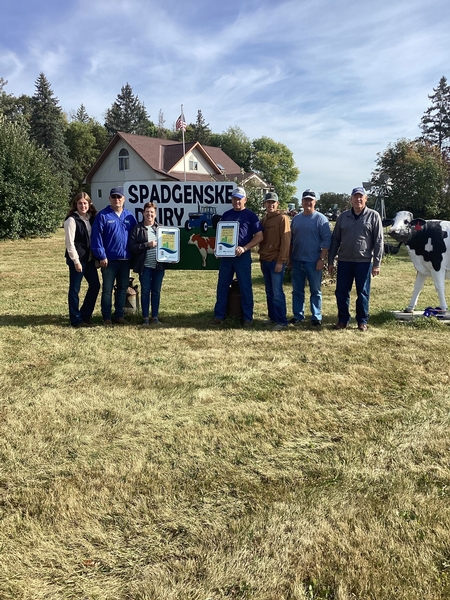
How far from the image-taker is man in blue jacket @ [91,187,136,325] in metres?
6.42

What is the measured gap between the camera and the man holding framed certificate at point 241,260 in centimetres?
668

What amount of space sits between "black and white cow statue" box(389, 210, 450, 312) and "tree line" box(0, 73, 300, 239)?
1902 centimetres

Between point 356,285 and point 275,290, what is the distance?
3.94 ft

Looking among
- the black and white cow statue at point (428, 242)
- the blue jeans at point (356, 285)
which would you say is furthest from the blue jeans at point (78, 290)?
the black and white cow statue at point (428, 242)

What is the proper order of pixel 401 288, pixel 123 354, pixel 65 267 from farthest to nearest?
pixel 65 267
pixel 401 288
pixel 123 354

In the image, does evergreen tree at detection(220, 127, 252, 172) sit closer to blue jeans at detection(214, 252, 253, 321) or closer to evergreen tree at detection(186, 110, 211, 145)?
evergreen tree at detection(186, 110, 211, 145)

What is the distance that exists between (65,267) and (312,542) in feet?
43.5

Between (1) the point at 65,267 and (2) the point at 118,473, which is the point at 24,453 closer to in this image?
(2) the point at 118,473

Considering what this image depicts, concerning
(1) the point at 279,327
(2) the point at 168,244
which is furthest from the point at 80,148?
(1) the point at 279,327

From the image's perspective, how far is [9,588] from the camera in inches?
83.8

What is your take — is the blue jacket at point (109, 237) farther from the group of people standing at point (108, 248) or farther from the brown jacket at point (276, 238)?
the brown jacket at point (276, 238)

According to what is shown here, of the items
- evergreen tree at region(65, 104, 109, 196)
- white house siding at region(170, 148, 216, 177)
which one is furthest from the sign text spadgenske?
evergreen tree at region(65, 104, 109, 196)

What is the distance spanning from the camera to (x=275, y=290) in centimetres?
680

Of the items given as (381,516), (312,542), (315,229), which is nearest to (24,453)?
(312,542)
